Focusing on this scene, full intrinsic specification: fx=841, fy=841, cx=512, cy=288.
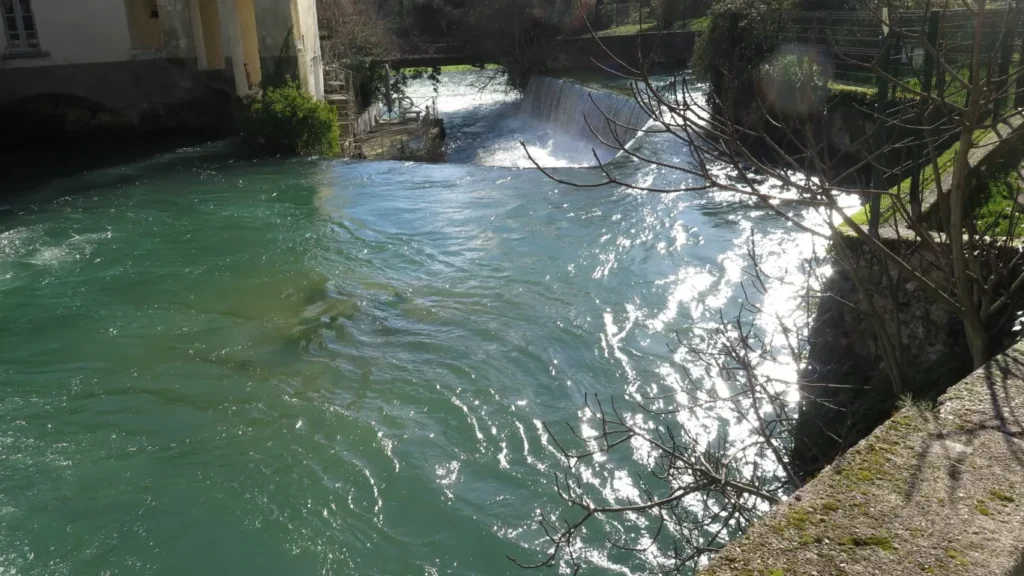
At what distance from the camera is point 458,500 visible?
18.6 feet

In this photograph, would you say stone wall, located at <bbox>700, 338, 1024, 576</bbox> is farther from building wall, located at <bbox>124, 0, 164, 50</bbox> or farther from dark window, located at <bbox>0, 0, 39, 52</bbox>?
dark window, located at <bbox>0, 0, 39, 52</bbox>

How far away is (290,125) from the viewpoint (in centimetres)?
1672

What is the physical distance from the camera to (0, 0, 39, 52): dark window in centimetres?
1777

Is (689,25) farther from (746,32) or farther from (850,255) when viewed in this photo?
(850,255)

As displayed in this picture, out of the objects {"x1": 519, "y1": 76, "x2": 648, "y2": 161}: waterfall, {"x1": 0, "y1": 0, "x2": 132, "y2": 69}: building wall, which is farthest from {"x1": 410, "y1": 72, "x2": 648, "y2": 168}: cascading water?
{"x1": 0, "y1": 0, "x2": 132, "y2": 69}: building wall

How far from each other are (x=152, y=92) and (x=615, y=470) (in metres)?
17.0

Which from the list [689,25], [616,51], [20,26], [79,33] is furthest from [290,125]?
[689,25]

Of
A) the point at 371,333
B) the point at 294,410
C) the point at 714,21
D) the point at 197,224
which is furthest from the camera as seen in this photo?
the point at 714,21

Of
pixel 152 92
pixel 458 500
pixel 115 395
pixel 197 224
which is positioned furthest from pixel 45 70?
pixel 458 500

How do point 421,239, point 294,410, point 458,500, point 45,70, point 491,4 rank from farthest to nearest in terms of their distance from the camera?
point 491,4, point 45,70, point 421,239, point 294,410, point 458,500

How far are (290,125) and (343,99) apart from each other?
142 inches

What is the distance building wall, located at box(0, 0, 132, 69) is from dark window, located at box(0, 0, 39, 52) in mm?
166

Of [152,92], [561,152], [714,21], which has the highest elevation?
[714,21]

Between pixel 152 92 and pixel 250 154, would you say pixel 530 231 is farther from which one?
pixel 152 92
